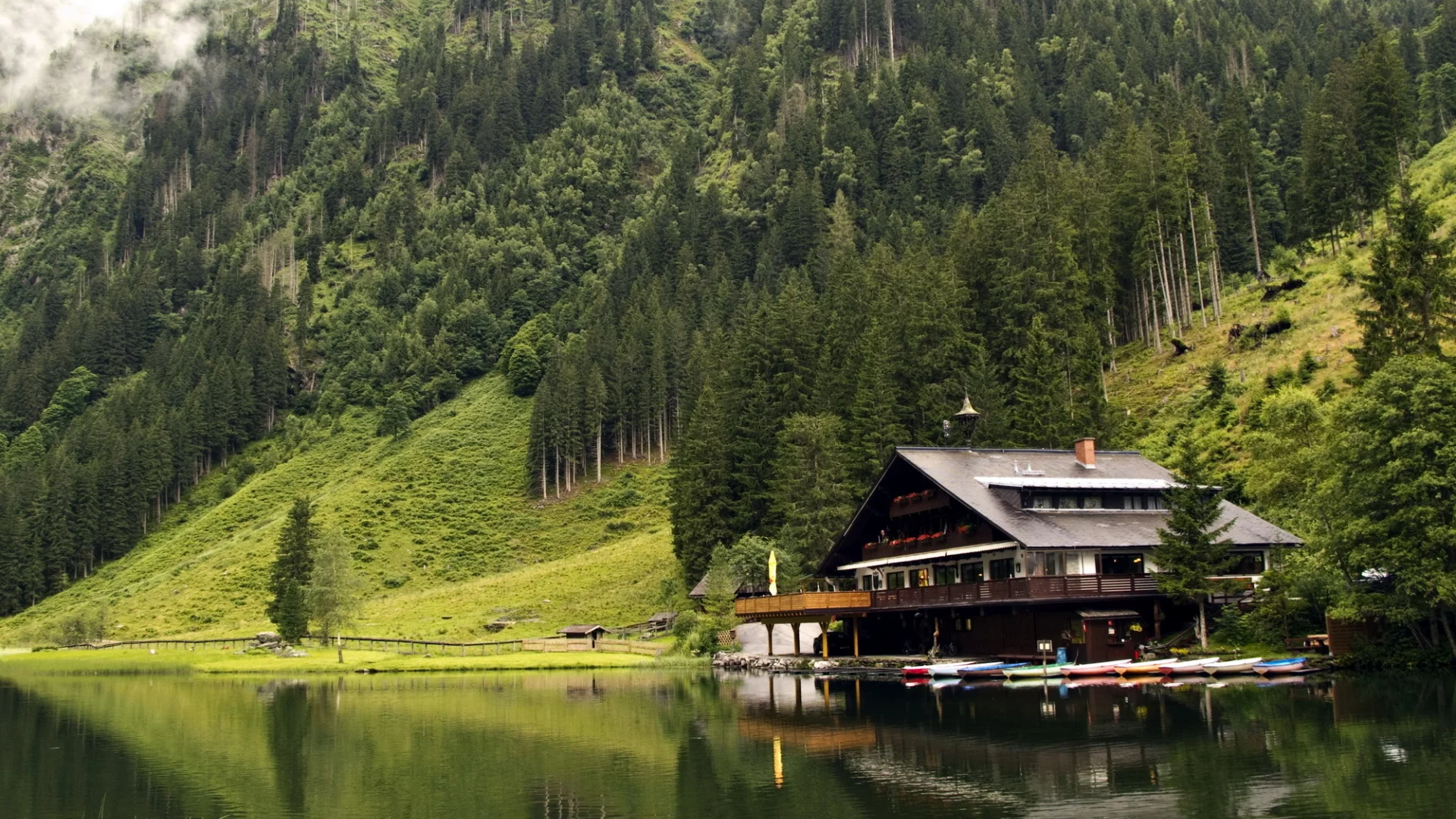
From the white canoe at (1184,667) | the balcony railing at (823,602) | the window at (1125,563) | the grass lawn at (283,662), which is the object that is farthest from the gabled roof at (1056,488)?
the grass lawn at (283,662)

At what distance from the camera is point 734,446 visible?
86500 mm

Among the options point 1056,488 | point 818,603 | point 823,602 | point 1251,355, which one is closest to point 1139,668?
point 1056,488

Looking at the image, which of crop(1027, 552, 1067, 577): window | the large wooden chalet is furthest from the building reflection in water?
crop(1027, 552, 1067, 577): window

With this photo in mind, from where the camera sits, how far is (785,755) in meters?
31.9

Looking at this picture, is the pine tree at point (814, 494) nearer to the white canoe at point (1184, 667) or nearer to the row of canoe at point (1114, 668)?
the row of canoe at point (1114, 668)

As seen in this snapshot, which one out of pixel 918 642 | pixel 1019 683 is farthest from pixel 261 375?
pixel 1019 683

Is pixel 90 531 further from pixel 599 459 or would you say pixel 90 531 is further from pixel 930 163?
pixel 930 163

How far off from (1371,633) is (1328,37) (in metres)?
137

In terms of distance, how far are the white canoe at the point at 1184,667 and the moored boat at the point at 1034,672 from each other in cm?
416

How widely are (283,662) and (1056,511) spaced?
2137 inches

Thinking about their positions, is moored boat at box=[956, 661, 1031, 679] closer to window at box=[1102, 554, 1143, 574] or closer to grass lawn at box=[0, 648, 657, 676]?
window at box=[1102, 554, 1143, 574]

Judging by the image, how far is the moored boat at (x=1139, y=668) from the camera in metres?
47.0

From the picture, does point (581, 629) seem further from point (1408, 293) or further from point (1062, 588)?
point (1408, 293)

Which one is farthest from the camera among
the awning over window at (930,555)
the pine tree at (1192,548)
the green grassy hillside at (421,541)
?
the green grassy hillside at (421,541)
